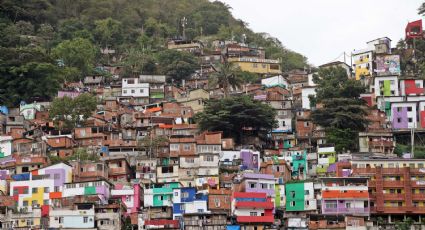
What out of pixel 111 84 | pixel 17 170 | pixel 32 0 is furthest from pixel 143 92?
pixel 32 0

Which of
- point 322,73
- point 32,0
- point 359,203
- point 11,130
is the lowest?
point 359,203

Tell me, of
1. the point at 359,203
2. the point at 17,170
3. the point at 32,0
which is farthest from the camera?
the point at 32,0

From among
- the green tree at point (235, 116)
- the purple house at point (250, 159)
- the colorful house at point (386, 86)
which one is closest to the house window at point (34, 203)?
the purple house at point (250, 159)

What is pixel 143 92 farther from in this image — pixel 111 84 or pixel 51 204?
pixel 51 204

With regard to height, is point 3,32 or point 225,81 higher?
point 3,32

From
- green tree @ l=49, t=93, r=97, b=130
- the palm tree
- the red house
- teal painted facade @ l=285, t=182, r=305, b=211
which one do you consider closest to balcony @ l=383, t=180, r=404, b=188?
teal painted facade @ l=285, t=182, r=305, b=211

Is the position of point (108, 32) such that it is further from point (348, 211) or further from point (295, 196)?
point (348, 211)
